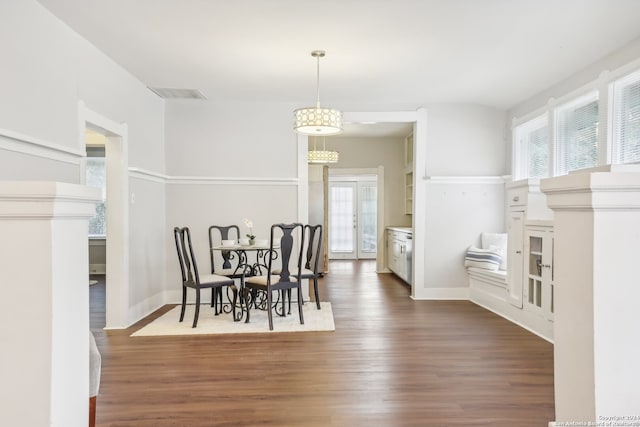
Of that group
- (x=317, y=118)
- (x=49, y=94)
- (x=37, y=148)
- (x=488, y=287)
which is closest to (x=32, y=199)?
(x=37, y=148)

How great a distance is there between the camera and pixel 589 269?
79 centimetres

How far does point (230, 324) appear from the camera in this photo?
13.9 feet

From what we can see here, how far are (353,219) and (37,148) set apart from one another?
8.13 m

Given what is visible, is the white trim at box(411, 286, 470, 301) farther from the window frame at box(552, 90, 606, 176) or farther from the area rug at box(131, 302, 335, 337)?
the window frame at box(552, 90, 606, 176)

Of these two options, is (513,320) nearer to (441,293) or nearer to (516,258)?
(516,258)

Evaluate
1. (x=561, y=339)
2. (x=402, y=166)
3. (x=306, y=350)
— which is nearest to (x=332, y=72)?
(x=306, y=350)

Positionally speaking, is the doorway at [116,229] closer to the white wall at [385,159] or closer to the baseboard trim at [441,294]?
the baseboard trim at [441,294]

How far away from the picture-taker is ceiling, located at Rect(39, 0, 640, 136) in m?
2.89

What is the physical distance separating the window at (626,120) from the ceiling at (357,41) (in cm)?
33

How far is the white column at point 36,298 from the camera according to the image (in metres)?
Answer: 0.77

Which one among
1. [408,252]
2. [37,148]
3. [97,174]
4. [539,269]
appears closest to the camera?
[37,148]

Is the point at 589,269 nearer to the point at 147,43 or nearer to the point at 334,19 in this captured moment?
the point at 334,19

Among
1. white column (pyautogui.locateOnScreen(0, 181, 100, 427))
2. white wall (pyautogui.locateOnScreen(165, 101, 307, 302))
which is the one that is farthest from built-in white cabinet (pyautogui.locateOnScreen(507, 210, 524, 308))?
white column (pyautogui.locateOnScreen(0, 181, 100, 427))

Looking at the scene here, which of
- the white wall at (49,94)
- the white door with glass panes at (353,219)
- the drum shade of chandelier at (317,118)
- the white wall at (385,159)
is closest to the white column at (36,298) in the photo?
the white wall at (49,94)
